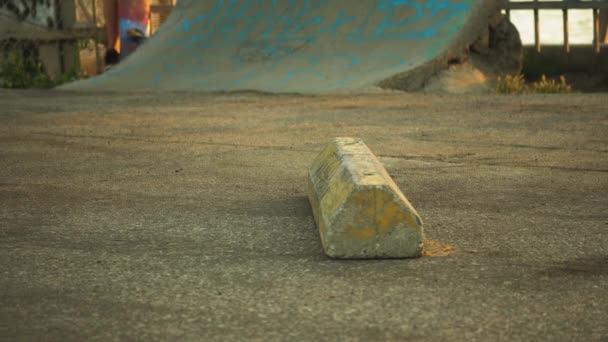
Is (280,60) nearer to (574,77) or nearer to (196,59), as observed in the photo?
(196,59)

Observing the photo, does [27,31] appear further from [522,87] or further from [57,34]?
[522,87]

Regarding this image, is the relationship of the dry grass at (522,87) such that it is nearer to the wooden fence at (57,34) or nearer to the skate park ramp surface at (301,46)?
the skate park ramp surface at (301,46)

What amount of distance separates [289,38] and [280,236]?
9.31 meters

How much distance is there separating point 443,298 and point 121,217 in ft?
6.66

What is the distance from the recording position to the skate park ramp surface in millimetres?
12203

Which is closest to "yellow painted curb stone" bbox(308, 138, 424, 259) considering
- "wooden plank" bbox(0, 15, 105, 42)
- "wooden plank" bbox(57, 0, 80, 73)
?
"wooden plank" bbox(57, 0, 80, 73)

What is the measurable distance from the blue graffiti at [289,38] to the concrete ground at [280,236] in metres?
3.96

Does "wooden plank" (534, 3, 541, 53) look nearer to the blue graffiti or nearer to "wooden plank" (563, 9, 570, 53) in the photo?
"wooden plank" (563, 9, 570, 53)

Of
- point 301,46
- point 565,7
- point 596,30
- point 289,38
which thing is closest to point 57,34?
point 289,38

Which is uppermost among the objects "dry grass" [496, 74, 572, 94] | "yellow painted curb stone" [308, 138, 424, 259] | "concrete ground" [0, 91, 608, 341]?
"yellow painted curb stone" [308, 138, 424, 259]

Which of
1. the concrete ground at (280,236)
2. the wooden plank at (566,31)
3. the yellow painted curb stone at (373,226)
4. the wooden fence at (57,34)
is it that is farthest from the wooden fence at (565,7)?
the yellow painted curb stone at (373,226)

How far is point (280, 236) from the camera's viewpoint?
429cm

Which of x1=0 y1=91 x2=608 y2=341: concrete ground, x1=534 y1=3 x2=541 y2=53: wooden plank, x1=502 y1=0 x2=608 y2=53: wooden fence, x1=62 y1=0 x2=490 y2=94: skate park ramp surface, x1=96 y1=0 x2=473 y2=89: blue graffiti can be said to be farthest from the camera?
x1=534 y1=3 x2=541 y2=53: wooden plank

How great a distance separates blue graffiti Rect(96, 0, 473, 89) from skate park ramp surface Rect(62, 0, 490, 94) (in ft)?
0.04
